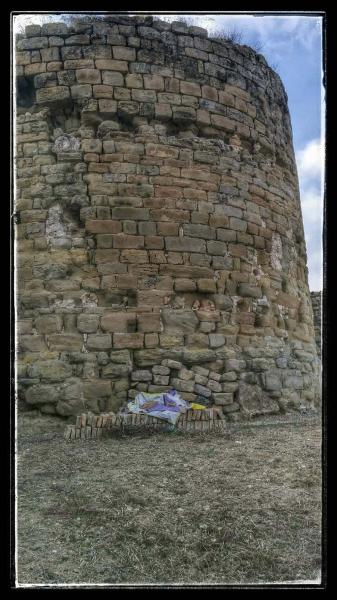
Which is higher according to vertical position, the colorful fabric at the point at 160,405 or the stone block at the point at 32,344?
the stone block at the point at 32,344

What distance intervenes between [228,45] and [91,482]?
16.8ft

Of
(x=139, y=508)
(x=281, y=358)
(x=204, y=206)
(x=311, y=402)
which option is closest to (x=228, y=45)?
(x=204, y=206)

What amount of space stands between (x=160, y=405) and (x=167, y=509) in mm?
1814

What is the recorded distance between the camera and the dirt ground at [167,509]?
2.60 m

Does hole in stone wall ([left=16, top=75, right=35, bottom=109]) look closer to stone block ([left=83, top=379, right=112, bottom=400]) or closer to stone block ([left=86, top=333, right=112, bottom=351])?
stone block ([left=86, top=333, right=112, bottom=351])

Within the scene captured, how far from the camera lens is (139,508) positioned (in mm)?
3229

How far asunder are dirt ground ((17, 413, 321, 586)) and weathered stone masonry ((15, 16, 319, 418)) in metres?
0.77

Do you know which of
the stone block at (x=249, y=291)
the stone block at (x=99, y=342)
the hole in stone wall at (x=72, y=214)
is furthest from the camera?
the stone block at (x=249, y=291)

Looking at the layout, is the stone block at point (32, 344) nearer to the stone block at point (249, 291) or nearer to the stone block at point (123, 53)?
the stone block at point (249, 291)

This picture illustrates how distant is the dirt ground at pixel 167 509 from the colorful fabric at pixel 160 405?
198 millimetres

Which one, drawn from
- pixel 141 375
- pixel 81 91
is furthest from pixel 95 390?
pixel 81 91

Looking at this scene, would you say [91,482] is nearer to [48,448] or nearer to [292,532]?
[48,448]

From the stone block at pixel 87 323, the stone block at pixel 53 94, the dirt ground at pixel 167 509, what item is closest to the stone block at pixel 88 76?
the stone block at pixel 53 94

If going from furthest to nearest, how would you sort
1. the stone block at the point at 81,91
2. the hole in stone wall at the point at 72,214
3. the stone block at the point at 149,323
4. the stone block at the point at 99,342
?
the stone block at the point at 81,91 → the hole in stone wall at the point at 72,214 → the stone block at the point at 149,323 → the stone block at the point at 99,342
